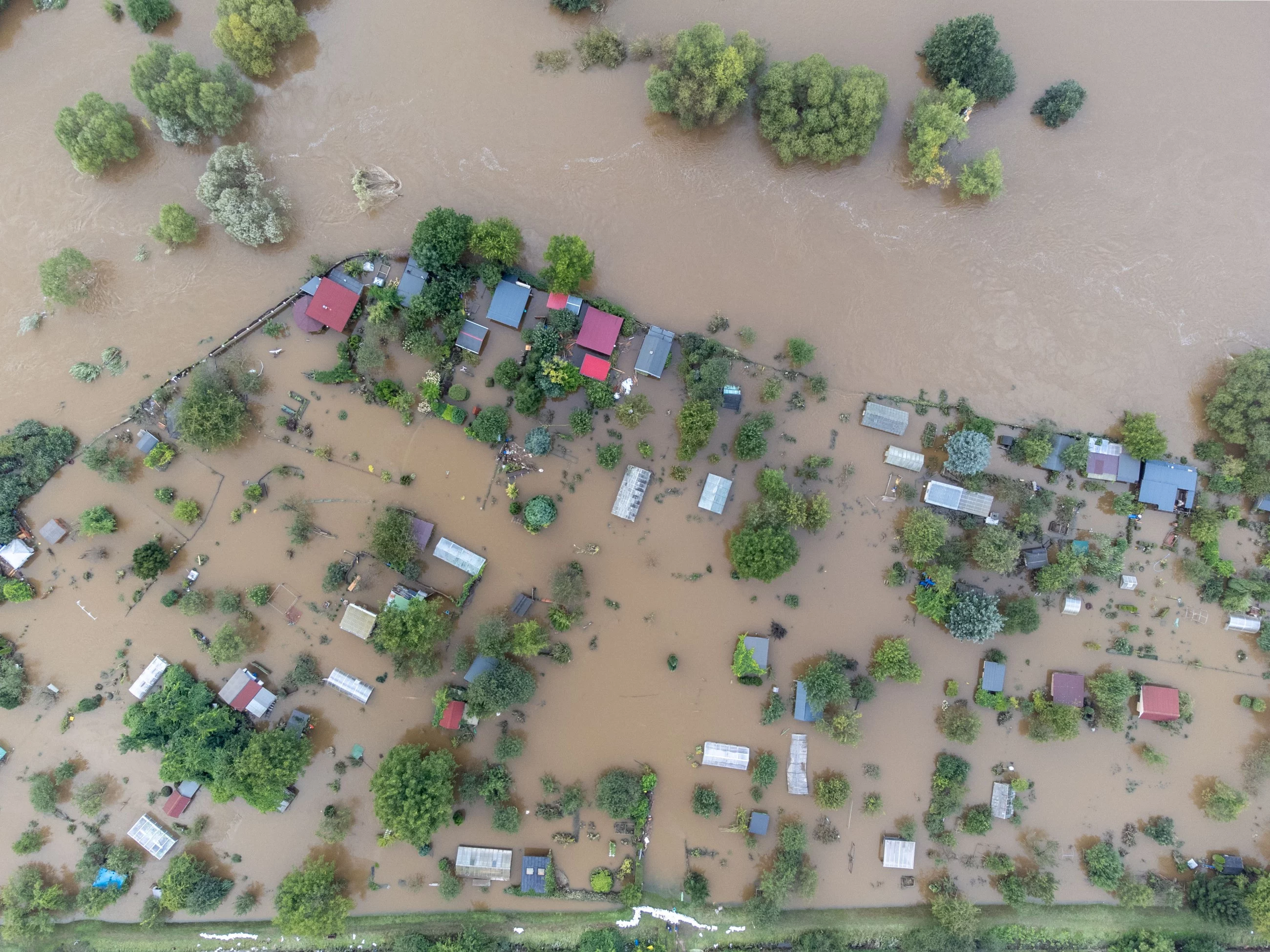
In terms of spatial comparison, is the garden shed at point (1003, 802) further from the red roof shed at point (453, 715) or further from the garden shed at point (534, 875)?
the red roof shed at point (453, 715)

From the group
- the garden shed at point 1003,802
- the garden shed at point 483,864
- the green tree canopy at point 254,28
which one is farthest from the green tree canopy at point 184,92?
the garden shed at point 1003,802

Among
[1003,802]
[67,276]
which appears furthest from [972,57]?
[67,276]

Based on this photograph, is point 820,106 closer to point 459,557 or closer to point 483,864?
point 459,557

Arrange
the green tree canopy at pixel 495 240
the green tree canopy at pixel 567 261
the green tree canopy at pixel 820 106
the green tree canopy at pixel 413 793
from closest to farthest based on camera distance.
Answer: the green tree canopy at pixel 413 793 → the green tree canopy at pixel 820 106 → the green tree canopy at pixel 567 261 → the green tree canopy at pixel 495 240

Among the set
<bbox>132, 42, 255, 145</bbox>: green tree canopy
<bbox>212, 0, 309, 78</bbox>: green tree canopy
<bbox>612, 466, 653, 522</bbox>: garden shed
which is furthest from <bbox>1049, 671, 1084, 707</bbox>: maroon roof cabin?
<bbox>212, 0, 309, 78</bbox>: green tree canopy

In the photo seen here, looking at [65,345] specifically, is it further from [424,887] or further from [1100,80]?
[1100,80]

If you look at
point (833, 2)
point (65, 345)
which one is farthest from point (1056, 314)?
point (65, 345)
